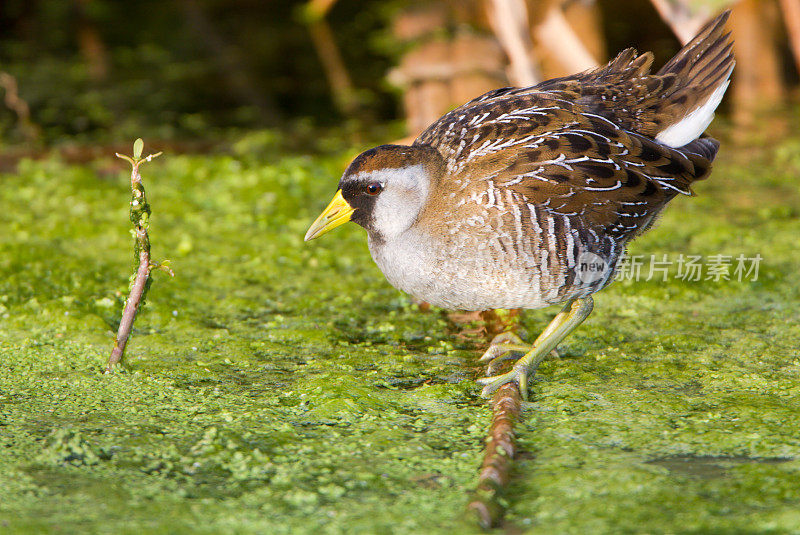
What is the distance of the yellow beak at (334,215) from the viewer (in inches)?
141

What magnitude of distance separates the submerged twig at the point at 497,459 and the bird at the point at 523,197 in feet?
0.52

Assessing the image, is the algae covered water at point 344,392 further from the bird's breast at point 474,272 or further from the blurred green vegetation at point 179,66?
the blurred green vegetation at point 179,66

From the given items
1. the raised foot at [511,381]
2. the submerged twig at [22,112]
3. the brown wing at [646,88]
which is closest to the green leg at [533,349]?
the raised foot at [511,381]

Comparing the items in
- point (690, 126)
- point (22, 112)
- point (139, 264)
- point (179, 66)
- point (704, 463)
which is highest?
point (179, 66)

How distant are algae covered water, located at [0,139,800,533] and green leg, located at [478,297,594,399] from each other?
0.30 ft

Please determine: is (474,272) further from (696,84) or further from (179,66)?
(179,66)

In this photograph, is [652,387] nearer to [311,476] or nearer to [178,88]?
[311,476]

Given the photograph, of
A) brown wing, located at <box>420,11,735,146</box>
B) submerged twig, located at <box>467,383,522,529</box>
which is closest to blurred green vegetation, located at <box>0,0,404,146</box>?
brown wing, located at <box>420,11,735,146</box>

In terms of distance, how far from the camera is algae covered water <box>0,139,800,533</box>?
8.80 ft

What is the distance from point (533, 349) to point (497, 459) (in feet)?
2.89

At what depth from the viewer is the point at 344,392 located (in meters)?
3.42

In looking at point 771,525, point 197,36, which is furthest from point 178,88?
point 771,525

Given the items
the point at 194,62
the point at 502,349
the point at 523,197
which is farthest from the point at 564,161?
the point at 194,62

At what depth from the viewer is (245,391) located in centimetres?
349
